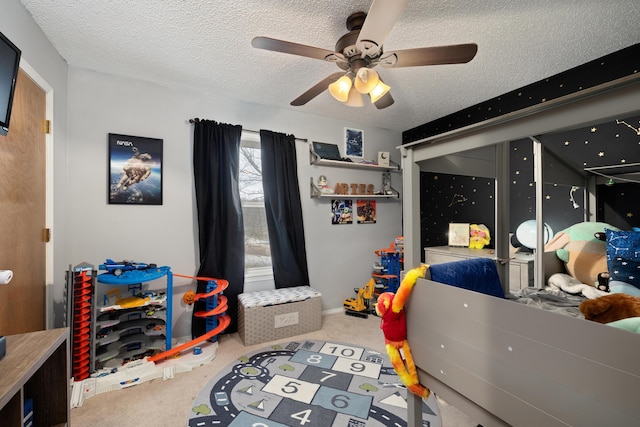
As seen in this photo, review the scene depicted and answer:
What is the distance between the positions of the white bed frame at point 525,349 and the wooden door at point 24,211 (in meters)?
2.08

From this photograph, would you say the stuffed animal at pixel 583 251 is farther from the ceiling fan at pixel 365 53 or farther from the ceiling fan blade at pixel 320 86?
the ceiling fan blade at pixel 320 86

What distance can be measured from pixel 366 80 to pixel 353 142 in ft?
6.10

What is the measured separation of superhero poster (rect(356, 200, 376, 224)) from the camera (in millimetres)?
3531

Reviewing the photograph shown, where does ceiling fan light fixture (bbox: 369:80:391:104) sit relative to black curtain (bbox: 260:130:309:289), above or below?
above

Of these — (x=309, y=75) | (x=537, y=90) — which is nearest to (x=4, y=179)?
(x=309, y=75)

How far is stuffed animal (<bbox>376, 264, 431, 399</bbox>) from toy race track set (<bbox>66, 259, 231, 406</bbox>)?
1621mm

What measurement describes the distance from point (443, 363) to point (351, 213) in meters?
2.44

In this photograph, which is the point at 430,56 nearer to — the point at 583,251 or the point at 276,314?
the point at 583,251

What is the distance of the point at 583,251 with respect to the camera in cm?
218

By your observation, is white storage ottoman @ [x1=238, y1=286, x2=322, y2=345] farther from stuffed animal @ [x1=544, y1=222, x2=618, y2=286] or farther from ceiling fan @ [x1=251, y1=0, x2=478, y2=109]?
stuffed animal @ [x1=544, y1=222, x2=618, y2=286]

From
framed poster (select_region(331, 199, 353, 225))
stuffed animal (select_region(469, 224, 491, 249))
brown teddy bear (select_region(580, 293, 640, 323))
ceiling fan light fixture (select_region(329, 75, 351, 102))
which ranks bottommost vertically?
brown teddy bear (select_region(580, 293, 640, 323))

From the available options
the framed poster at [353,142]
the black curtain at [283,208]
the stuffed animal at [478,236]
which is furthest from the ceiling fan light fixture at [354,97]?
the stuffed animal at [478,236]

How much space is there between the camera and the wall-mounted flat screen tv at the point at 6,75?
3.49 ft

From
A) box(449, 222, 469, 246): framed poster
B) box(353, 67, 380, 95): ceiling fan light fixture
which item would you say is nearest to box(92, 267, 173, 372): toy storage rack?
box(353, 67, 380, 95): ceiling fan light fixture
